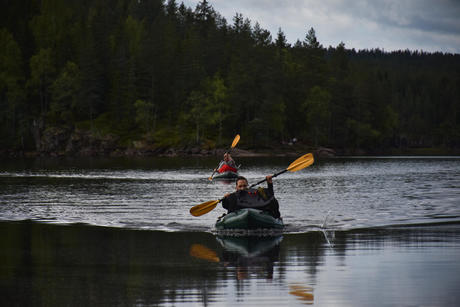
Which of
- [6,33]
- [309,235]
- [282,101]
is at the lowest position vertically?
[309,235]

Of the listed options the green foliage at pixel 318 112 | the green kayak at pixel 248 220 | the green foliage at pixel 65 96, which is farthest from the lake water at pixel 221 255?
the green foliage at pixel 65 96

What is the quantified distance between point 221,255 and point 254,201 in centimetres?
455

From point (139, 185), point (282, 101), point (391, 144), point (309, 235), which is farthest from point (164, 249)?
point (391, 144)

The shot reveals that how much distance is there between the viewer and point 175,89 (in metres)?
119

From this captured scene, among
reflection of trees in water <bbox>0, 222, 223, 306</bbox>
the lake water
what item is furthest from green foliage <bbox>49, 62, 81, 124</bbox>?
reflection of trees in water <bbox>0, 222, 223, 306</bbox>

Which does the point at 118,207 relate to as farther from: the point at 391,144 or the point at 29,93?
the point at 391,144

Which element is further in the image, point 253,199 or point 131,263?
point 253,199

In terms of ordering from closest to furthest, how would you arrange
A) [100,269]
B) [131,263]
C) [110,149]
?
[100,269], [131,263], [110,149]

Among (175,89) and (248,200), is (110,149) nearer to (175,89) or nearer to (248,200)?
(175,89)

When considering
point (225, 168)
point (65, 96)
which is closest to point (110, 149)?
point (65, 96)

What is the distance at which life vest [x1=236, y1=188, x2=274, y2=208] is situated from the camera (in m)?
19.6

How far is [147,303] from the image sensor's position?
1013 centimetres

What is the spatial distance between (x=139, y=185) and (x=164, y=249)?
26.1 metres

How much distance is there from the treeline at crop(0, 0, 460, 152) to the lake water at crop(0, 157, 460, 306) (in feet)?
265
